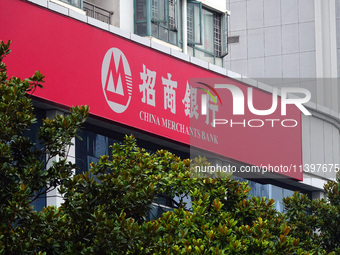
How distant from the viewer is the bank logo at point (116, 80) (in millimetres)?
22188

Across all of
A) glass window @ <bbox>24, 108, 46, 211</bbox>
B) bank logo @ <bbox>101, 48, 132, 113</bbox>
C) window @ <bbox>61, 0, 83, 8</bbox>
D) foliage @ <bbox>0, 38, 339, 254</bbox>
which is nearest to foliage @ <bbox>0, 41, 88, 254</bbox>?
foliage @ <bbox>0, 38, 339, 254</bbox>

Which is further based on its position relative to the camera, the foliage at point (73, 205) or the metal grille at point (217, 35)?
the metal grille at point (217, 35)

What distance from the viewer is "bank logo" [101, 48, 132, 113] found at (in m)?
22.2

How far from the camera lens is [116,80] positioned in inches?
890

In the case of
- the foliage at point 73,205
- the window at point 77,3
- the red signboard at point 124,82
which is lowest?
the foliage at point 73,205

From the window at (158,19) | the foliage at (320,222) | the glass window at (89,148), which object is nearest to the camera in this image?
the foliage at (320,222)

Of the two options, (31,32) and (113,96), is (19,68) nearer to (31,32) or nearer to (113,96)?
(31,32)

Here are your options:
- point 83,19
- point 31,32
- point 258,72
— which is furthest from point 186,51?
point 258,72

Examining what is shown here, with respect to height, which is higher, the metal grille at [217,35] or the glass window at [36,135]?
the metal grille at [217,35]

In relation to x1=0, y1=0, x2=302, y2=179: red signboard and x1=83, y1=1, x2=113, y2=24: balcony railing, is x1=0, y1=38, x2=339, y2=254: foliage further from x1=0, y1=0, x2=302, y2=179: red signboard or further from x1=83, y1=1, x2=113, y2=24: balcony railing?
x1=83, y1=1, x2=113, y2=24: balcony railing

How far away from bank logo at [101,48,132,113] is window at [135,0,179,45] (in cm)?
248

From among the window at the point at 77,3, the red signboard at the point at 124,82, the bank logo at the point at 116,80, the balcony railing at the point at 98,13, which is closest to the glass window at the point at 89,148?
the red signboard at the point at 124,82

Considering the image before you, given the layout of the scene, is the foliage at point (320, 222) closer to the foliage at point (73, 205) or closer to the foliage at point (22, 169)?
the foliage at point (73, 205)

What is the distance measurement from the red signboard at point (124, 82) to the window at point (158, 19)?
4.12 ft
